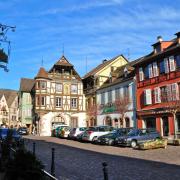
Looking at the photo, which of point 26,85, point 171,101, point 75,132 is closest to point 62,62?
point 26,85

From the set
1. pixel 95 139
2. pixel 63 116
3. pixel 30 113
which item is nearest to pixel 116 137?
pixel 95 139

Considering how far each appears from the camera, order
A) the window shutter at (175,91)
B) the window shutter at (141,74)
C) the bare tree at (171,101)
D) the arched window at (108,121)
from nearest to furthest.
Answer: the bare tree at (171,101)
the window shutter at (175,91)
the window shutter at (141,74)
the arched window at (108,121)

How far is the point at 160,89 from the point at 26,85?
34.8m

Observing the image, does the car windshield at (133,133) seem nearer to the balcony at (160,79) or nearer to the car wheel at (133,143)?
the car wheel at (133,143)

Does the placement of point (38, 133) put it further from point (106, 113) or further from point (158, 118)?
point (158, 118)

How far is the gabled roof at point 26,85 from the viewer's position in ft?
198

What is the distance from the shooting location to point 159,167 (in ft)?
43.7

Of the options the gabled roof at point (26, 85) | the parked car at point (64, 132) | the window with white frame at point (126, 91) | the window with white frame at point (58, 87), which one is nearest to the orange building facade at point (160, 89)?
the window with white frame at point (126, 91)

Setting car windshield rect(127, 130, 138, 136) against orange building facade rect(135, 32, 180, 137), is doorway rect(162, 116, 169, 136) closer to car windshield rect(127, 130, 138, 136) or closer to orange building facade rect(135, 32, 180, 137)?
orange building facade rect(135, 32, 180, 137)

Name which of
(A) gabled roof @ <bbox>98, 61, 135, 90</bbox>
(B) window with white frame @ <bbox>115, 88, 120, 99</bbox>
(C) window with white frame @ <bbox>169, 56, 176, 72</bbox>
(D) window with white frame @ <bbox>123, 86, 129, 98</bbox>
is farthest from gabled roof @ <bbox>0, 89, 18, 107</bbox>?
(C) window with white frame @ <bbox>169, 56, 176, 72</bbox>

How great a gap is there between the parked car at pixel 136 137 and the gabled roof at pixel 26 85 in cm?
3744

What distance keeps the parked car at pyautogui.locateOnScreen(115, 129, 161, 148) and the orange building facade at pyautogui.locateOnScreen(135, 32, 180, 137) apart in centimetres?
455

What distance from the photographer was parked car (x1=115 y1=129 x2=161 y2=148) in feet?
80.5

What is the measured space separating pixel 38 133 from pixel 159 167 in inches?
1561
